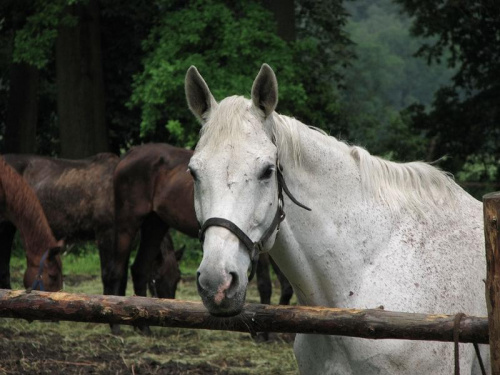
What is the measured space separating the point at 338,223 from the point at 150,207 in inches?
209

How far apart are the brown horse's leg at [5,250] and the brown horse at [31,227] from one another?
1273 millimetres

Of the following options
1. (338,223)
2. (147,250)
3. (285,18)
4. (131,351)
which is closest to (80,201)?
(147,250)

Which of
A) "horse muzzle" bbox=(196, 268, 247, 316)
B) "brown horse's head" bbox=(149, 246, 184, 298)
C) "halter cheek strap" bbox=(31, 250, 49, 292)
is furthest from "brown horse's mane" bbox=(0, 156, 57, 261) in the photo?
"horse muzzle" bbox=(196, 268, 247, 316)

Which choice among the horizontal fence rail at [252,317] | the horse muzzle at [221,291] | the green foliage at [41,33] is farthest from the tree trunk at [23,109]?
the horse muzzle at [221,291]

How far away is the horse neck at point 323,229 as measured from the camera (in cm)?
356

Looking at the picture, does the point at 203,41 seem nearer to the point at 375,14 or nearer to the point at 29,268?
the point at 29,268

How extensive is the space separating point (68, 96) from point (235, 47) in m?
4.29

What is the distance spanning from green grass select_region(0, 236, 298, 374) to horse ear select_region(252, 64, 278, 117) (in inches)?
139

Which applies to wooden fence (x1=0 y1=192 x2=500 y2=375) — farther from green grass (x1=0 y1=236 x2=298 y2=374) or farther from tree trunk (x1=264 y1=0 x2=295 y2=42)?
tree trunk (x1=264 y1=0 x2=295 y2=42)

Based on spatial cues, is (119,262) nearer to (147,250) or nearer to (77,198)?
(147,250)

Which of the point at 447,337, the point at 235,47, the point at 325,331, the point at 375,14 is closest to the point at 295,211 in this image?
the point at 325,331

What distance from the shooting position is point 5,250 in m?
9.63

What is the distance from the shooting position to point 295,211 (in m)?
3.56

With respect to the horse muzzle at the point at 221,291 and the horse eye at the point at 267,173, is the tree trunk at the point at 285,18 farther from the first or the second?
the horse muzzle at the point at 221,291
